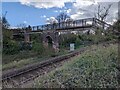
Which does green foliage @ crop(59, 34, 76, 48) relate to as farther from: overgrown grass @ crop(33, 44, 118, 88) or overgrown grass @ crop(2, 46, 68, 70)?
overgrown grass @ crop(33, 44, 118, 88)

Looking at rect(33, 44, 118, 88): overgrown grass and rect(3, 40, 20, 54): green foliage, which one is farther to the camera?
rect(3, 40, 20, 54): green foliage

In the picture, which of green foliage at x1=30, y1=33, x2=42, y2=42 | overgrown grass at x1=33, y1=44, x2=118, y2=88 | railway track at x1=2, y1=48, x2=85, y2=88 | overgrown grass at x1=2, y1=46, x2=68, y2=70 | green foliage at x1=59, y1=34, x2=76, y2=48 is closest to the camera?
overgrown grass at x1=33, y1=44, x2=118, y2=88

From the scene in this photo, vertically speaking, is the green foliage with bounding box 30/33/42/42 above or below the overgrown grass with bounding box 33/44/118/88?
below

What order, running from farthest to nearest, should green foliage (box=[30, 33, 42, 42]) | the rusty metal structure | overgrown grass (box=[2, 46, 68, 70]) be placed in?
1. green foliage (box=[30, 33, 42, 42])
2. the rusty metal structure
3. overgrown grass (box=[2, 46, 68, 70])

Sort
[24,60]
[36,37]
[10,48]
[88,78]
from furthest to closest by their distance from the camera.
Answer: [36,37] < [10,48] < [24,60] < [88,78]

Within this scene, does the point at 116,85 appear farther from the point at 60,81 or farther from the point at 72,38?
the point at 72,38

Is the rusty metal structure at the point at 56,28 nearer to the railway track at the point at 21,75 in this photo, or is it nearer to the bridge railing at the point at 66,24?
the bridge railing at the point at 66,24

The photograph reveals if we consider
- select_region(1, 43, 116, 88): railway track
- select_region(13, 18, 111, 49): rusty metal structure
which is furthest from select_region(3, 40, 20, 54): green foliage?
select_region(1, 43, 116, 88): railway track

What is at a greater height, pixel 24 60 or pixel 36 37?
pixel 24 60

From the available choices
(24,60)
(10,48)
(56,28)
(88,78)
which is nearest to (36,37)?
(56,28)

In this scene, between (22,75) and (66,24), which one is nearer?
(22,75)

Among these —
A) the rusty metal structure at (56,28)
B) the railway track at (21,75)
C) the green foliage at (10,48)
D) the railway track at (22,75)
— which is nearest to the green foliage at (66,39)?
the rusty metal structure at (56,28)

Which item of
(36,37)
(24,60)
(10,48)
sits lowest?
(10,48)

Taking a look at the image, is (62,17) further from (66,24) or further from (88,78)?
(88,78)
